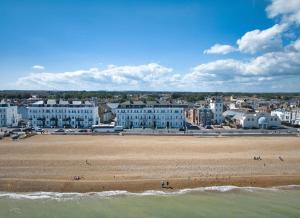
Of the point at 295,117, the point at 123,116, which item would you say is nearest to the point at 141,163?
the point at 123,116

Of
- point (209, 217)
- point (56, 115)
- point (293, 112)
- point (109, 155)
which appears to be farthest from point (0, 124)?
point (293, 112)

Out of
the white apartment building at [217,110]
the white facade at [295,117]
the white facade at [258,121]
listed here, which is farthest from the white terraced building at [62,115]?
the white facade at [295,117]

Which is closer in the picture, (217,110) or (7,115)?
(7,115)

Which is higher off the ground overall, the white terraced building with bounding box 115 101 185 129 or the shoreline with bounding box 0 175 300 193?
the white terraced building with bounding box 115 101 185 129

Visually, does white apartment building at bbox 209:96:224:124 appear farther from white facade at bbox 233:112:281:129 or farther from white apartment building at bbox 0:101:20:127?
white apartment building at bbox 0:101:20:127

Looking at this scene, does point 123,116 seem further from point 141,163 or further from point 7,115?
point 141,163

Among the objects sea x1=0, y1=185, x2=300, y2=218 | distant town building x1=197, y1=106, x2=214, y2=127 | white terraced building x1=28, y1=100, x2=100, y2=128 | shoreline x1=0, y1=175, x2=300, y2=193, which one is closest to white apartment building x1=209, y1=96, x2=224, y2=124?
distant town building x1=197, y1=106, x2=214, y2=127

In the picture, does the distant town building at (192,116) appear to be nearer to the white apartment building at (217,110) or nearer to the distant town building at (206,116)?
the distant town building at (206,116)
